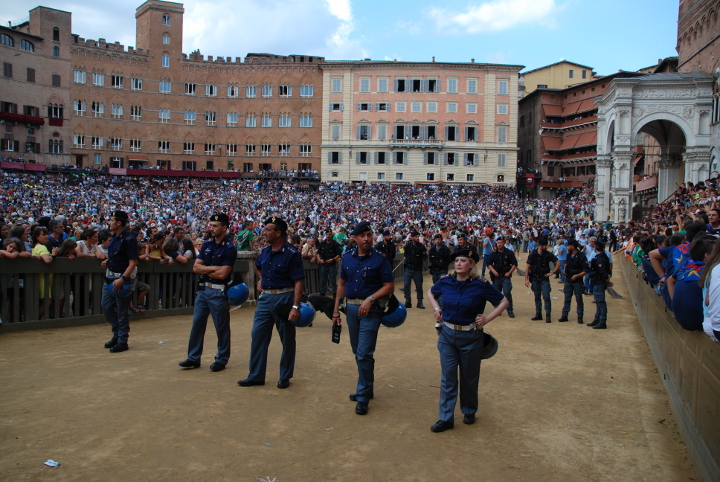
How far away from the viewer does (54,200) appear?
1505 inches

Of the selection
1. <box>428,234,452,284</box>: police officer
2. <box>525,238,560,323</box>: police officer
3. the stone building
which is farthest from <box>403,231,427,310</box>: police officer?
the stone building

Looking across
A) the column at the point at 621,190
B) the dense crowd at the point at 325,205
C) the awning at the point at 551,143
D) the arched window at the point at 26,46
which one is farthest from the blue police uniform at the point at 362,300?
the awning at the point at 551,143

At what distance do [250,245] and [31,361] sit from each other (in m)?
6.52

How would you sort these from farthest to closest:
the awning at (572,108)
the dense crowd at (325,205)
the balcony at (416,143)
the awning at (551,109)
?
the awning at (551,109) → the awning at (572,108) → the balcony at (416,143) → the dense crowd at (325,205)

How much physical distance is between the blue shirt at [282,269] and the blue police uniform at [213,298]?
65cm

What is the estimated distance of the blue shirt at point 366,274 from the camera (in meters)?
5.98

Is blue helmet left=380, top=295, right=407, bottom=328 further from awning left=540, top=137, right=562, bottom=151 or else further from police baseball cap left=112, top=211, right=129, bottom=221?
Answer: awning left=540, top=137, right=562, bottom=151

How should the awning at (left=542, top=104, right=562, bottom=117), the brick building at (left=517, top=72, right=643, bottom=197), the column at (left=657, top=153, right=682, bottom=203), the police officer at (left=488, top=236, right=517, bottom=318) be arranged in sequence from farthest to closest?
the awning at (left=542, top=104, right=562, bottom=117), the brick building at (left=517, top=72, right=643, bottom=197), the column at (left=657, top=153, right=682, bottom=203), the police officer at (left=488, top=236, right=517, bottom=318)

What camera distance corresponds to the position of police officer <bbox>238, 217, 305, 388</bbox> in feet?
20.7

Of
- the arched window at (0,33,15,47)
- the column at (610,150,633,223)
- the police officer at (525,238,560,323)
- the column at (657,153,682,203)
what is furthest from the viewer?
the arched window at (0,33,15,47)

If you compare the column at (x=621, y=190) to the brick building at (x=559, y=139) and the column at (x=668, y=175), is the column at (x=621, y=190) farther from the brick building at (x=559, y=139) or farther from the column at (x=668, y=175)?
the brick building at (x=559, y=139)

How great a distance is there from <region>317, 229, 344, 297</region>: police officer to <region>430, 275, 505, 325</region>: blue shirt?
7.97 metres

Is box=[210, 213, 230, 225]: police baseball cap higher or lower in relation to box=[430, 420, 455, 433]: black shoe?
higher

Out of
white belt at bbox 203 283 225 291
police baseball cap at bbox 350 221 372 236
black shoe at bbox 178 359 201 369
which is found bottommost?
black shoe at bbox 178 359 201 369
